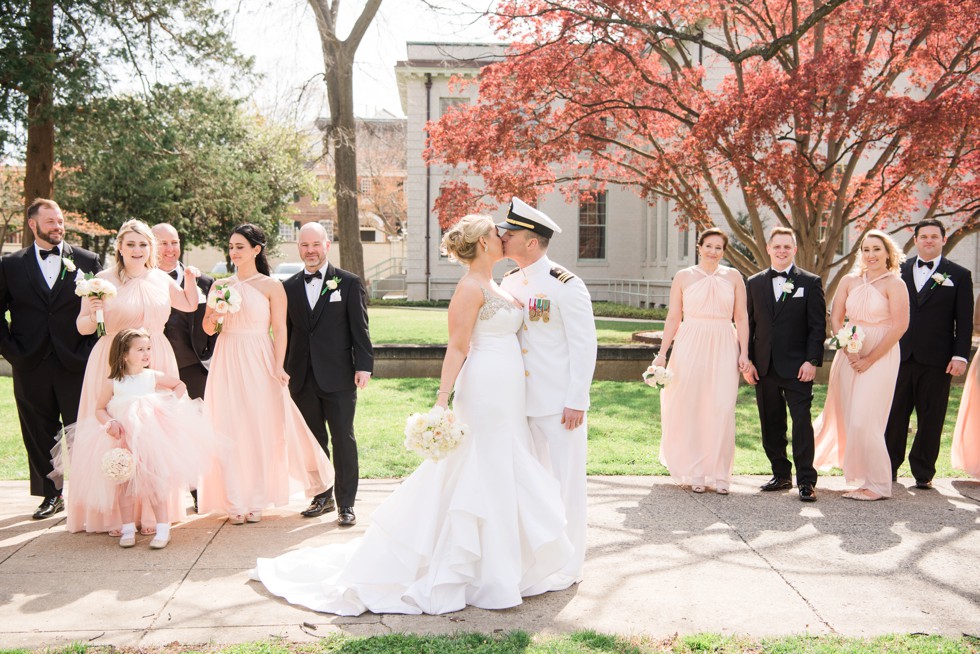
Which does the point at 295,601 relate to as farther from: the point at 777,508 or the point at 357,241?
the point at 357,241

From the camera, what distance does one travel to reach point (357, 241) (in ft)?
57.3

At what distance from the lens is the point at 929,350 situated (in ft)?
23.8

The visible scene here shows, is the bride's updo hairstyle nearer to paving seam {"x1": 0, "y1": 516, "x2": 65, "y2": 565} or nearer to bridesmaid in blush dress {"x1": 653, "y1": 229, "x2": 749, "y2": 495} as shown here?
bridesmaid in blush dress {"x1": 653, "y1": 229, "x2": 749, "y2": 495}

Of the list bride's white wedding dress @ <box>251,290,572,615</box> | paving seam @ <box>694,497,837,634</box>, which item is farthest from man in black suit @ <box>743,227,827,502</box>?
bride's white wedding dress @ <box>251,290,572,615</box>

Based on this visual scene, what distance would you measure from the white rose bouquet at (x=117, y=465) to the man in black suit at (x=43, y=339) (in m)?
1.36

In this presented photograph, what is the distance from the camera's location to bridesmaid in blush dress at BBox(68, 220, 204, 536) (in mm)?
5617

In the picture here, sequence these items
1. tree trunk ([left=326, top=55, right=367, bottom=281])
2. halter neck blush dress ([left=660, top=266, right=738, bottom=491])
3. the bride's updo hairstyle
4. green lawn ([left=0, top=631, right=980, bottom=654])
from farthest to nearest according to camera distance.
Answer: tree trunk ([left=326, top=55, right=367, bottom=281]) → halter neck blush dress ([left=660, top=266, right=738, bottom=491]) → the bride's updo hairstyle → green lawn ([left=0, top=631, right=980, bottom=654])

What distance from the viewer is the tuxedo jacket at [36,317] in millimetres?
6262

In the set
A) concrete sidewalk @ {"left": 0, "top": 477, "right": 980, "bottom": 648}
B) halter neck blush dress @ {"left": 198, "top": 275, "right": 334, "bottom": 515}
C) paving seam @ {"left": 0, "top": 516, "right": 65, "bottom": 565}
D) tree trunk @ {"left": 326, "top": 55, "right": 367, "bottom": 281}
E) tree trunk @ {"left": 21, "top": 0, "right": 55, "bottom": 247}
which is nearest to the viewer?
concrete sidewalk @ {"left": 0, "top": 477, "right": 980, "bottom": 648}

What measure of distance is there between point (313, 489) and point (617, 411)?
5.12 m

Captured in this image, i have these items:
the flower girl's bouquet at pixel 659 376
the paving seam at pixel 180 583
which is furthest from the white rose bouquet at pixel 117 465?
the flower girl's bouquet at pixel 659 376

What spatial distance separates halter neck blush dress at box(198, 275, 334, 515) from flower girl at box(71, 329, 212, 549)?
353 millimetres

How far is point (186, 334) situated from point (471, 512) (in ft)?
11.4

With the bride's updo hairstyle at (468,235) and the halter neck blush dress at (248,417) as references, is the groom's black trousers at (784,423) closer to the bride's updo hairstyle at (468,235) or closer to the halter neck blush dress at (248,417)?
the bride's updo hairstyle at (468,235)
